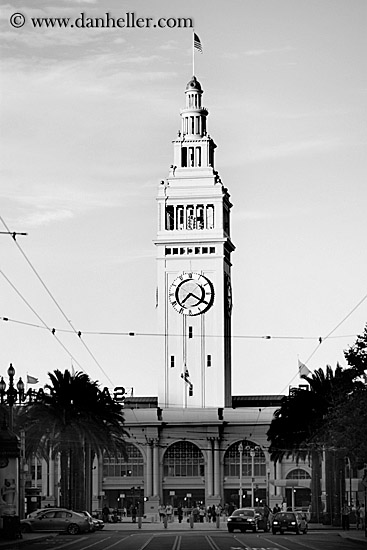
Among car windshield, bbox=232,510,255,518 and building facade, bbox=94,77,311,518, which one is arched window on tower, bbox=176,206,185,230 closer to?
building facade, bbox=94,77,311,518

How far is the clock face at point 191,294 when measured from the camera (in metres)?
160

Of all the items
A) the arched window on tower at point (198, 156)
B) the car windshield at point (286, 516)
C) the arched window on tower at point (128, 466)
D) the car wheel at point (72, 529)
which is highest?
the arched window on tower at point (198, 156)

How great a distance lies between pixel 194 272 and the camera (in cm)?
16238

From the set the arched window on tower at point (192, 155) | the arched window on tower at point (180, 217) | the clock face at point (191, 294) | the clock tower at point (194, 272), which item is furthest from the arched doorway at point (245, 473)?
the arched window on tower at point (192, 155)

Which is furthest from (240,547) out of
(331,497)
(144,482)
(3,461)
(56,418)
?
(144,482)

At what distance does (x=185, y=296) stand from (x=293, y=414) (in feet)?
223

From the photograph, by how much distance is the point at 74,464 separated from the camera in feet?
289

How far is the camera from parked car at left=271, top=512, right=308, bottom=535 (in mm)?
73062

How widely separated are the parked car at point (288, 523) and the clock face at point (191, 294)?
85698mm

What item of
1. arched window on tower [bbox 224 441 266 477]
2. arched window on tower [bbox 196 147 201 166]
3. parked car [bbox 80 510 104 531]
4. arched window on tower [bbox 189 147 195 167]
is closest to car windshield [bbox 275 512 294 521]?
parked car [bbox 80 510 104 531]

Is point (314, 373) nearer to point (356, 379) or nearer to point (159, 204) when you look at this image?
point (356, 379)

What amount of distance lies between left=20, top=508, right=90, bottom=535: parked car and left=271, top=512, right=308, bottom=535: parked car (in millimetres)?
10596

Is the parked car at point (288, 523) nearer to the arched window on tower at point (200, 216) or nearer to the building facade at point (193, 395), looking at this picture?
the building facade at point (193, 395)

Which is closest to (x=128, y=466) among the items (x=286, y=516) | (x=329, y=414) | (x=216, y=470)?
(x=216, y=470)
